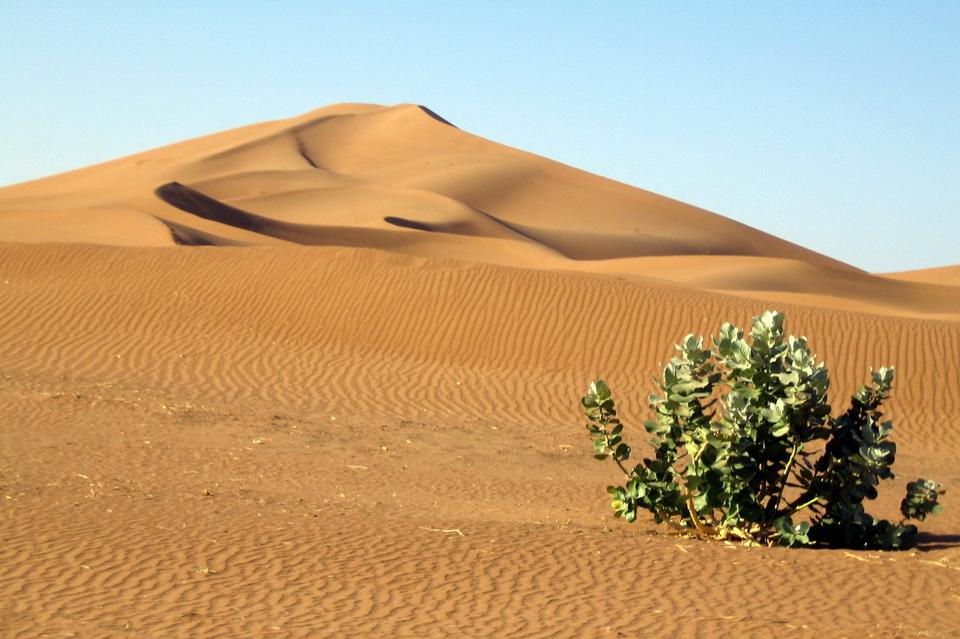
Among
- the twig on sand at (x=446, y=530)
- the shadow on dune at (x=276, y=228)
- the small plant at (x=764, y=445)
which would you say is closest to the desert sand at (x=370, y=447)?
the twig on sand at (x=446, y=530)

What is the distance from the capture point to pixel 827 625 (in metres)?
5.77

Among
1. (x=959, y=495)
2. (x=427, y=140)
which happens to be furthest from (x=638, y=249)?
(x=959, y=495)

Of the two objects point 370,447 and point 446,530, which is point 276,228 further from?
point 446,530

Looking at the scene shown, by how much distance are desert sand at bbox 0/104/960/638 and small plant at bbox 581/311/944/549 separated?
1.35 ft

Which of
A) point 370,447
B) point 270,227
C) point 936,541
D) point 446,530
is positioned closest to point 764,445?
point 936,541

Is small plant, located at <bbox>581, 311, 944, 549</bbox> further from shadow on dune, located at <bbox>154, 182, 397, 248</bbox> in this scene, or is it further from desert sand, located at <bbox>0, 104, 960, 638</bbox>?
shadow on dune, located at <bbox>154, 182, 397, 248</bbox>

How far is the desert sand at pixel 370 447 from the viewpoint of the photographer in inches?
235

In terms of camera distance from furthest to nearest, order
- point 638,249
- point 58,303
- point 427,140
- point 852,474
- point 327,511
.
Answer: point 427,140 < point 638,249 < point 58,303 < point 327,511 < point 852,474

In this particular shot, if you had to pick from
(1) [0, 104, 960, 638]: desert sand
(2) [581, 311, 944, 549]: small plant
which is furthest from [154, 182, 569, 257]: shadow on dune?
(2) [581, 311, 944, 549]: small plant

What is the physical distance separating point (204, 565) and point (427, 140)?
253 ft

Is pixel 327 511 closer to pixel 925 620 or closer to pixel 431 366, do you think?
pixel 925 620

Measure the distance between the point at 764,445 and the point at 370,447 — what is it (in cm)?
572

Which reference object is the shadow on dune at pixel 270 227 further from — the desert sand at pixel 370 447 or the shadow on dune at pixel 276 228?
the desert sand at pixel 370 447

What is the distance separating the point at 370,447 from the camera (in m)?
12.4
